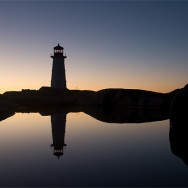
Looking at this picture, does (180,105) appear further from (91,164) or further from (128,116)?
(128,116)

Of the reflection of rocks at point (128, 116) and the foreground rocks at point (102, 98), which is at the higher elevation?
the foreground rocks at point (102, 98)

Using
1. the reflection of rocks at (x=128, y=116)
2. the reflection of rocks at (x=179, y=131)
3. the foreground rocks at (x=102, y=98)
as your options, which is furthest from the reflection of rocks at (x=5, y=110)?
the reflection of rocks at (x=179, y=131)

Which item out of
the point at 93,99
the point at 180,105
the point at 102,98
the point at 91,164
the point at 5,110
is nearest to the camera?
the point at 91,164

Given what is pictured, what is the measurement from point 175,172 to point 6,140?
11.0 meters

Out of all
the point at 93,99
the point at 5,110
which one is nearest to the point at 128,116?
the point at 5,110

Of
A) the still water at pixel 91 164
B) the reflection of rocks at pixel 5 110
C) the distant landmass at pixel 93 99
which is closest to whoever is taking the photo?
the still water at pixel 91 164

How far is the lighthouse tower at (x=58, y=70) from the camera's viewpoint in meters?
64.6

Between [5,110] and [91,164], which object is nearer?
[91,164]

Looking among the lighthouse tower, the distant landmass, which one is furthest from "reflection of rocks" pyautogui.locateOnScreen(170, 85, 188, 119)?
the lighthouse tower

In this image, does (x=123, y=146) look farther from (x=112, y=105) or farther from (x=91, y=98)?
(x=91, y=98)

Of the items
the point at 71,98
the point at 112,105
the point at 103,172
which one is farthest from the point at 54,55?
the point at 103,172

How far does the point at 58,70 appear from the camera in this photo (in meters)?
64.4

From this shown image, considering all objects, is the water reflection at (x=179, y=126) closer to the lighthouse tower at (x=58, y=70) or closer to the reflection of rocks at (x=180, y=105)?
the reflection of rocks at (x=180, y=105)

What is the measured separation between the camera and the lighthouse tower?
64562 millimetres
